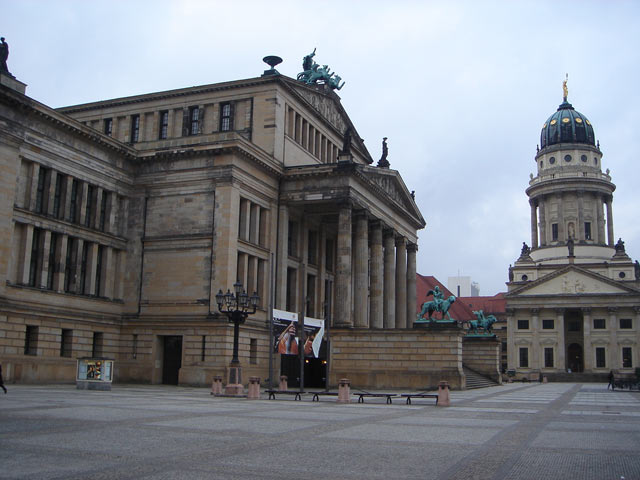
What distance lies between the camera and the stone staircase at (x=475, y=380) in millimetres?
54266

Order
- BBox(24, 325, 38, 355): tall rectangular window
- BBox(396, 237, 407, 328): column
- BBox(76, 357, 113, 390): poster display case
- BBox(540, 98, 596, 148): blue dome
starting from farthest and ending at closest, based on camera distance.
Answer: BBox(540, 98, 596, 148): blue dome
BBox(396, 237, 407, 328): column
BBox(24, 325, 38, 355): tall rectangular window
BBox(76, 357, 113, 390): poster display case

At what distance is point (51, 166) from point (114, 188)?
6517mm

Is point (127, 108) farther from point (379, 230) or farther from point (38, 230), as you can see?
point (379, 230)

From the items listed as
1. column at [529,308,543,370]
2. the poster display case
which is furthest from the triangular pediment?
the poster display case

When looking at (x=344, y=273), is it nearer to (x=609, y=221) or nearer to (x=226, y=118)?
(x=226, y=118)

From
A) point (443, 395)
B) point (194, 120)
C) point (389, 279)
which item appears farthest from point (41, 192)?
point (389, 279)

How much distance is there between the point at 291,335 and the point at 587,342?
301 feet

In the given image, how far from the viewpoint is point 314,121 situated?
2425 inches

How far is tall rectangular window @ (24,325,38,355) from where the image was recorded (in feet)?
136

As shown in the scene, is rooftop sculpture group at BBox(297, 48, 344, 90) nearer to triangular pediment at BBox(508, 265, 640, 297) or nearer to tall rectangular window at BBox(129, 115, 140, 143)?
tall rectangular window at BBox(129, 115, 140, 143)

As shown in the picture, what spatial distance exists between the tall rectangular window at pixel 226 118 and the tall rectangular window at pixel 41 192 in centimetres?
1603

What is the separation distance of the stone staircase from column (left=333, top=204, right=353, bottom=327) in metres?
10.5

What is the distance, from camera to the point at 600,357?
116750mm

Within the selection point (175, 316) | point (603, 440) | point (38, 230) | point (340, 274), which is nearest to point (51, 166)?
point (38, 230)
